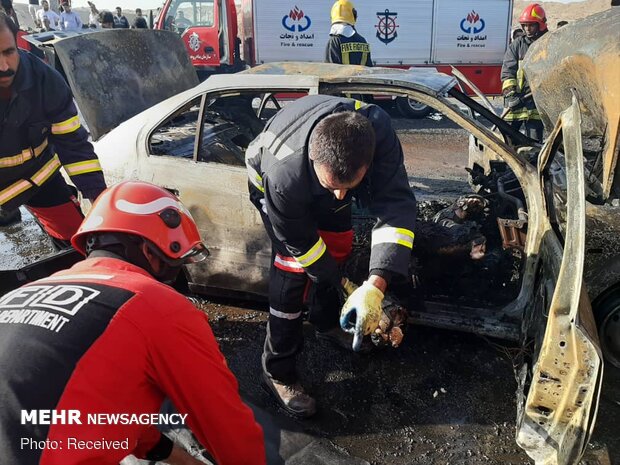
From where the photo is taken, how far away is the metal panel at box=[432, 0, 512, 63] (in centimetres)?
1070

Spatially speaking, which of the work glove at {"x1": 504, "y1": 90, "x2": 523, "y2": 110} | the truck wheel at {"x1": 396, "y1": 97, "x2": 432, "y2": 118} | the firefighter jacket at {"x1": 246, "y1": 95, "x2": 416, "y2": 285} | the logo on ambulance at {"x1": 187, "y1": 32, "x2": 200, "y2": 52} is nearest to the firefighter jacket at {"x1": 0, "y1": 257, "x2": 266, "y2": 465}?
the firefighter jacket at {"x1": 246, "y1": 95, "x2": 416, "y2": 285}

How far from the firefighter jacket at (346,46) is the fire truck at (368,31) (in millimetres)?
5118

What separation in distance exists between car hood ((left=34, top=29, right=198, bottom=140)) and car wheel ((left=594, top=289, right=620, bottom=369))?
3206mm

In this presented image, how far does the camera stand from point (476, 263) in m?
3.02

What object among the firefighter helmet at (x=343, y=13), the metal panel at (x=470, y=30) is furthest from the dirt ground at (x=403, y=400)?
the metal panel at (x=470, y=30)

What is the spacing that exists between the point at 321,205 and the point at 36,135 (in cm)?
177

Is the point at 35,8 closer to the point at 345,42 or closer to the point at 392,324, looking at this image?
the point at 345,42

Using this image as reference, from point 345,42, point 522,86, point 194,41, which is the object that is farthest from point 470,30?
point 345,42

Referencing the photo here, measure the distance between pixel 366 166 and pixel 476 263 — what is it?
1388mm

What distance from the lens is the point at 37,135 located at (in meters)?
2.92

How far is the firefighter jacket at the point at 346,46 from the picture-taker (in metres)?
5.63

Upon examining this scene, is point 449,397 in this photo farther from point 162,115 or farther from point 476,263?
point 162,115

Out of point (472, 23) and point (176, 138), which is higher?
point (472, 23)

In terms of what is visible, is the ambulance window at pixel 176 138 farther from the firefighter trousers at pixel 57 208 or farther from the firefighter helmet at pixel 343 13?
the firefighter helmet at pixel 343 13
